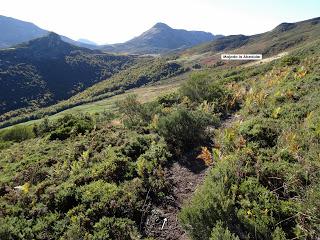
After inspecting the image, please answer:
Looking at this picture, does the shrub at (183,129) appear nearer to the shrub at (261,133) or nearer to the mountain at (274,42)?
the shrub at (261,133)

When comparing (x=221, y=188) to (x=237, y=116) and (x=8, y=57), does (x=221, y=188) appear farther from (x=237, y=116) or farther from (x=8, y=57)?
(x=8, y=57)

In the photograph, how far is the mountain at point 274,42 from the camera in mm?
122250

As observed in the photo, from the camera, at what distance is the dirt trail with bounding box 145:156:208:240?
9336mm

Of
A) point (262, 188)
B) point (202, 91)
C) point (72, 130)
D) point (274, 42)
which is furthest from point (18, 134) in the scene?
point (274, 42)

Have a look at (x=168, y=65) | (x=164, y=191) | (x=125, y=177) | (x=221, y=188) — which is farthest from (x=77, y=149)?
(x=168, y=65)

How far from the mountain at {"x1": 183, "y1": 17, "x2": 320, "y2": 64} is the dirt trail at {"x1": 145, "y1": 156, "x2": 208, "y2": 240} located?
113 meters

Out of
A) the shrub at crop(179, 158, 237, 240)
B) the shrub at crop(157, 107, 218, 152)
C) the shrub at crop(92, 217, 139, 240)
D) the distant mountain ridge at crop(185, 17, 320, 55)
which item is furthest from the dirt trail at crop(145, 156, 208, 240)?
the distant mountain ridge at crop(185, 17, 320, 55)

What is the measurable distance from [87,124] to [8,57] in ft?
576

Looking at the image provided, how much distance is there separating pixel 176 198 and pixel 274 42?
138588 millimetres

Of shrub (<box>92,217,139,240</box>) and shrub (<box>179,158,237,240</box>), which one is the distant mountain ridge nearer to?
shrub (<box>179,158,237,240</box>)

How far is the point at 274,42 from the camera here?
13762cm

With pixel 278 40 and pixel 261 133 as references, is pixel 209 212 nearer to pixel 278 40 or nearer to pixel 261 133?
pixel 261 133

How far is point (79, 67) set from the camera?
19338cm

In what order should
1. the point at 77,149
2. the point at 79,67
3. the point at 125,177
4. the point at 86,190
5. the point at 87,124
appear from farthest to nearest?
the point at 79,67
the point at 87,124
the point at 77,149
the point at 125,177
the point at 86,190
